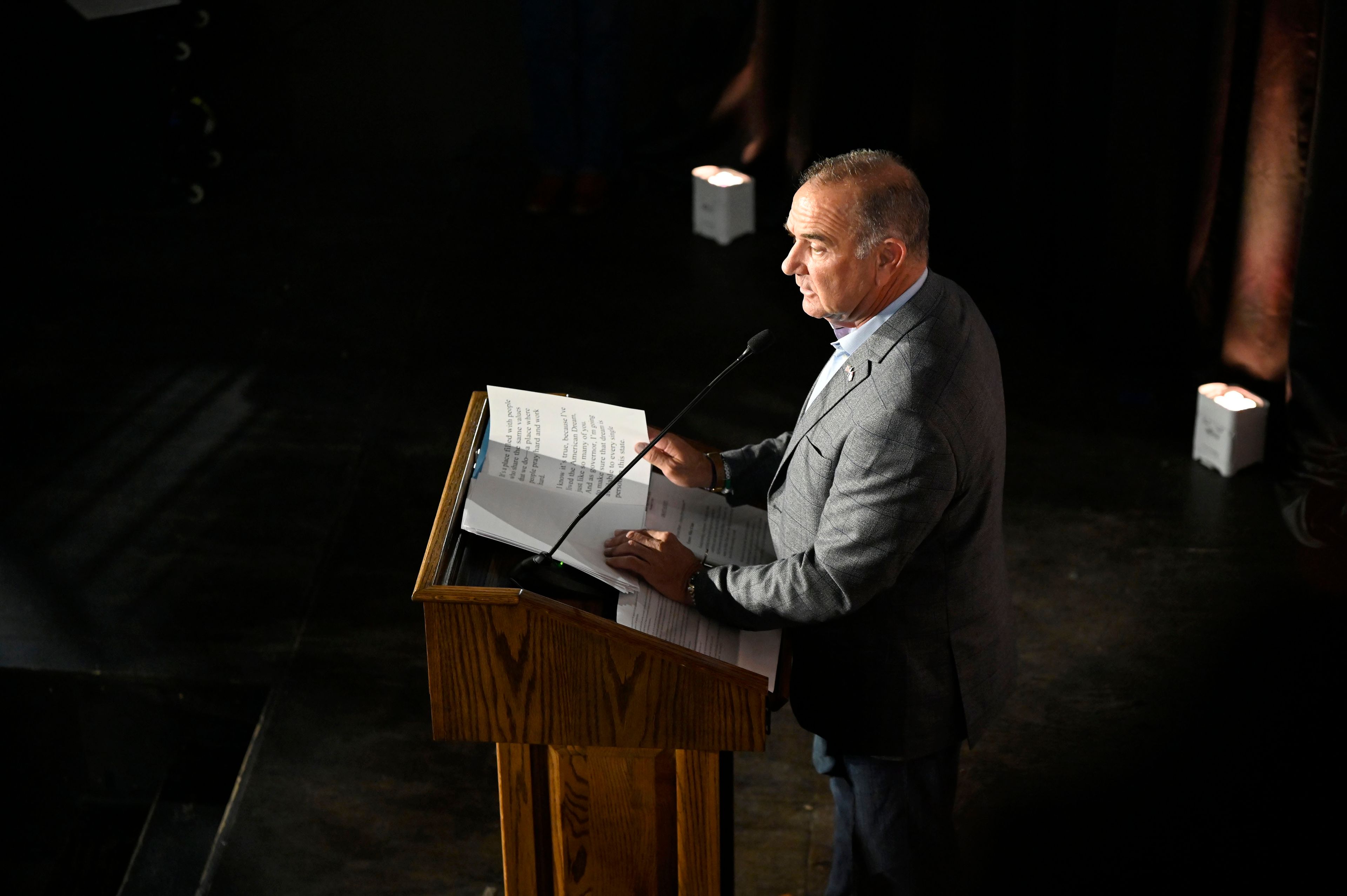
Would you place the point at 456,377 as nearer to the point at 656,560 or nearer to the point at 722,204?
the point at 722,204

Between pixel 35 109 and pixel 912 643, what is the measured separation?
4.31m

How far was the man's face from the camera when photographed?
62.4 inches

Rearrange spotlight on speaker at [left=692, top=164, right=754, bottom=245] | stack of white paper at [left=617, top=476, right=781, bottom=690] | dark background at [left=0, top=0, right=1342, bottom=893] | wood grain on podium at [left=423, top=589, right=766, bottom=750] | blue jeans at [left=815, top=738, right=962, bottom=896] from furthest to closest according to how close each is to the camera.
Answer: spotlight on speaker at [left=692, top=164, right=754, bottom=245] → dark background at [left=0, top=0, right=1342, bottom=893] → blue jeans at [left=815, top=738, right=962, bottom=896] → stack of white paper at [left=617, top=476, right=781, bottom=690] → wood grain on podium at [left=423, top=589, right=766, bottom=750]

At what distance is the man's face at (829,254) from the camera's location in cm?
159

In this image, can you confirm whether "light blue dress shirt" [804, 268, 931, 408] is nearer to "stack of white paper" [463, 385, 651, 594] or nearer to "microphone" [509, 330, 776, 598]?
"microphone" [509, 330, 776, 598]

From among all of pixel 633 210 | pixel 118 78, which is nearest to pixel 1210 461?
pixel 633 210

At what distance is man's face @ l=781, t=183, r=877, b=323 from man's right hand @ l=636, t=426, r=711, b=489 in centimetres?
31

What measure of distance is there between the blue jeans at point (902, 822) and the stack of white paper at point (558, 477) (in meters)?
0.49

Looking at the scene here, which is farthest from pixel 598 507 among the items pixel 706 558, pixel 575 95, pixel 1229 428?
pixel 575 95

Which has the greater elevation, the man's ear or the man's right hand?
the man's ear

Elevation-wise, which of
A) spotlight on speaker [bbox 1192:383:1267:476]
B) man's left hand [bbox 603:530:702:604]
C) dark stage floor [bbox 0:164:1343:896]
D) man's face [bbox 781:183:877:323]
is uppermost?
man's face [bbox 781:183:877:323]

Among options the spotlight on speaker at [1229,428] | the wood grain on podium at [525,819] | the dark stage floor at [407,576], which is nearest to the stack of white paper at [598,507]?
the wood grain on podium at [525,819]

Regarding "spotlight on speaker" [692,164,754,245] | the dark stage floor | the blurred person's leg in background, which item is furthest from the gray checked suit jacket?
the blurred person's leg in background

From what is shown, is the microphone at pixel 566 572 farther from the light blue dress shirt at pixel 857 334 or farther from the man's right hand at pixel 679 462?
the man's right hand at pixel 679 462
